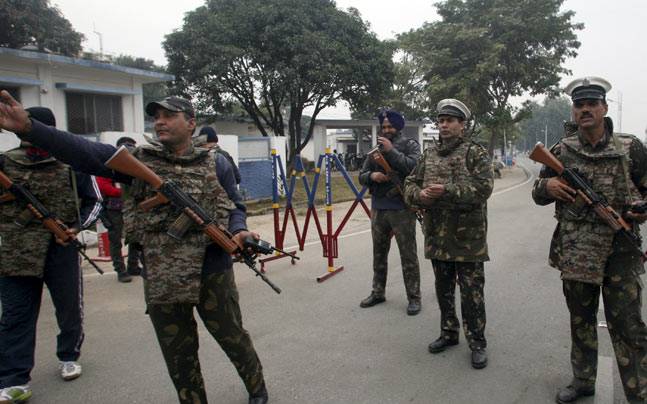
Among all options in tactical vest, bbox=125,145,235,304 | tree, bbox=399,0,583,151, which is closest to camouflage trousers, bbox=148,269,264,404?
tactical vest, bbox=125,145,235,304

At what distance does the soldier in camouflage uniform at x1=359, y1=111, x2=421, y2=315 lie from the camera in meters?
4.31

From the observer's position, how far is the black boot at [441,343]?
358 cm

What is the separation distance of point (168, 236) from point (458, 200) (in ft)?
6.40

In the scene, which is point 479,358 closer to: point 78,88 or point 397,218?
point 397,218

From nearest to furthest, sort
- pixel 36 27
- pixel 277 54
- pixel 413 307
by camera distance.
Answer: pixel 413 307 < pixel 277 54 < pixel 36 27

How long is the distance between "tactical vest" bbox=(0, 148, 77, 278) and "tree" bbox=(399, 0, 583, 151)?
22714 millimetres

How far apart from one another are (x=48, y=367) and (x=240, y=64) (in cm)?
1778

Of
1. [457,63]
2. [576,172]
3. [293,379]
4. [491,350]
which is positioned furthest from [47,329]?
[457,63]

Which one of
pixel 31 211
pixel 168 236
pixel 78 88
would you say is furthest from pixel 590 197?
pixel 78 88

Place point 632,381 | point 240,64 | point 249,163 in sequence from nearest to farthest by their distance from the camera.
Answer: point 632,381, point 249,163, point 240,64

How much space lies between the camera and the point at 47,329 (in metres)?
4.23

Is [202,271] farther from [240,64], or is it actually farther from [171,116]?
[240,64]

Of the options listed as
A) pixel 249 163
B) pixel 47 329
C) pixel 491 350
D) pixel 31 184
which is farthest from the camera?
pixel 249 163

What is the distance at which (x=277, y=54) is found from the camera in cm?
1912
